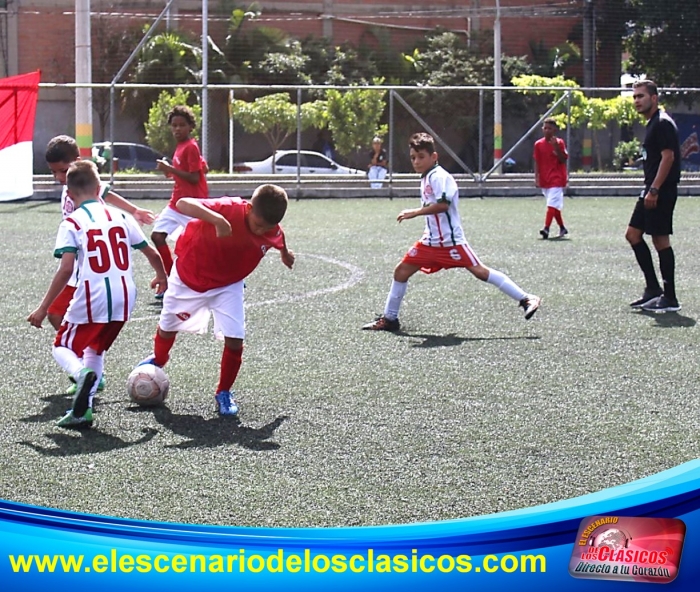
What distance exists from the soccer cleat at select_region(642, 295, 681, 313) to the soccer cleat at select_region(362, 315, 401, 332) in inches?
93.7

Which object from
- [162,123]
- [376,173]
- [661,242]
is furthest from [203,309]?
[162,123]

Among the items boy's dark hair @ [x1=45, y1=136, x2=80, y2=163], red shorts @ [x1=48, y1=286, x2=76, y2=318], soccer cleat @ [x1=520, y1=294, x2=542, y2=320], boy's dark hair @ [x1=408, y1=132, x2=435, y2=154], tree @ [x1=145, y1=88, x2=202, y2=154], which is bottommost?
soccer cleat @ [x1=520, y1=294, x2=542, y2=320]

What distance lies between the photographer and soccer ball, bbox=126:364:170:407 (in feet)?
20.4

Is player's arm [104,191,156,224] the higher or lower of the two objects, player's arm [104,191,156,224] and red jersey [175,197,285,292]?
the higher

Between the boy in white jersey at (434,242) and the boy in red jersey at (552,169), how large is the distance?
8.02m

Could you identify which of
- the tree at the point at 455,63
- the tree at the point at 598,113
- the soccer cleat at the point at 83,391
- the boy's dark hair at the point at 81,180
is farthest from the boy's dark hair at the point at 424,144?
the tree at the point at 455,63

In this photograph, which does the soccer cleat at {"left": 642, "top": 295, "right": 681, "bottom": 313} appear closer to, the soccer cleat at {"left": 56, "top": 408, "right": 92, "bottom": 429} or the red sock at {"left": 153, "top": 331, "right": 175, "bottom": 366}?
the red sock at {"left": 153, "top": 331, "right": 175, "bottom": 366}

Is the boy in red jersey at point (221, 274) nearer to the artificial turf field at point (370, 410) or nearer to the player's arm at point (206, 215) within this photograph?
the player's arm at point (206, 215)

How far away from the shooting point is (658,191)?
31.9 ft

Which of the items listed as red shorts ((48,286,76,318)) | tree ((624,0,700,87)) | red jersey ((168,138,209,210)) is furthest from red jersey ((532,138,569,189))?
tree ((624,0,700,87))

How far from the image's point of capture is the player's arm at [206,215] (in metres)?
5.75

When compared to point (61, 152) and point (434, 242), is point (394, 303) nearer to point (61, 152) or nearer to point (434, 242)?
point (434, 242)

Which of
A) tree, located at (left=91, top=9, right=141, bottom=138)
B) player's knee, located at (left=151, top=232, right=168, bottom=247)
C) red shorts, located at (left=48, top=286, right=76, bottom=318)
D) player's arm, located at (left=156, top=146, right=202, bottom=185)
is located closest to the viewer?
red shorts, located at (left=48, top=286, right=76, bottom=318)

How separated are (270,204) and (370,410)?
1.30 metres
